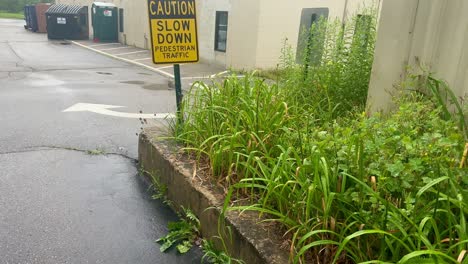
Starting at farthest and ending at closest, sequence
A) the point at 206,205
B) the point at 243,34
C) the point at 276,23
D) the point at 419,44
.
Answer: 1. the point at 243,34
2. the point at 276,23
3. the point at 419,44
4. the point at 206,205

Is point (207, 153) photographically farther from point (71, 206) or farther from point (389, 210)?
point (389, 210)

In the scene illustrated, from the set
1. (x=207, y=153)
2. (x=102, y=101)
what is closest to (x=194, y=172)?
(x=207, y=153)

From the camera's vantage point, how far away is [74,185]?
13.3ft

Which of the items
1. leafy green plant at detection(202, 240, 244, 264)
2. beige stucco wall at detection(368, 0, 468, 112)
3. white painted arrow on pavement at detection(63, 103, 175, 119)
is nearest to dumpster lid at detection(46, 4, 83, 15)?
white painted arrow on pavement at detection(63, 103, 175, 119)

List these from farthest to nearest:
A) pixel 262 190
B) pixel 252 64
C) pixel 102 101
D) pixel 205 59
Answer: pixel 205 59, pixel 252 64, pixel 102 101, pixel 262 190

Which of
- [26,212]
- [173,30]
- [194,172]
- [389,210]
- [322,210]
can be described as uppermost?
[173,30]

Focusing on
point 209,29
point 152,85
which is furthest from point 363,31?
point 209,29

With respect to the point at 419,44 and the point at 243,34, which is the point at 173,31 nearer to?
the point at 419,44

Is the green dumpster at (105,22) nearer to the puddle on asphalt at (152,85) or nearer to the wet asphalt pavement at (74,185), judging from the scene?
the puddle on asphalt at (152,85)

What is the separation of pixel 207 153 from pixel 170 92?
627 cm

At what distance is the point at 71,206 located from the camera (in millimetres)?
3592

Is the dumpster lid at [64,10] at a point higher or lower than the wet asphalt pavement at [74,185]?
higher

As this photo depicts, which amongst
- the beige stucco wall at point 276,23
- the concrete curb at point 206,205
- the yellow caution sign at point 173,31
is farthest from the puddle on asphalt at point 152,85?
the yellow caution sign at point 173,31

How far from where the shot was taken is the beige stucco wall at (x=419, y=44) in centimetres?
296
